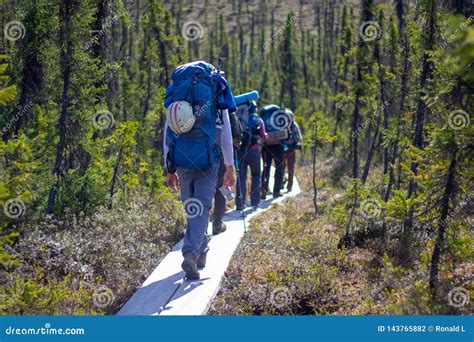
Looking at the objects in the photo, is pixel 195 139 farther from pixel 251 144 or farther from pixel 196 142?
pixel 251 144

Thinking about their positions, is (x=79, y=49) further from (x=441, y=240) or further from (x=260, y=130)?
(x=441, y=240)

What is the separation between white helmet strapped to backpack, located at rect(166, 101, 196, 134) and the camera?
229 inches

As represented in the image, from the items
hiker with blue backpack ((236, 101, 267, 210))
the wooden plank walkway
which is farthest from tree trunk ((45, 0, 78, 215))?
hiker with blue backpack ((236, 101, 267, 210))

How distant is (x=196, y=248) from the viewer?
6090 mm

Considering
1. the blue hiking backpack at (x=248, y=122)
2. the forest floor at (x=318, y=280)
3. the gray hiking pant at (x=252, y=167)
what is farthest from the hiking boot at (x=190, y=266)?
the blue hiking backpack at (x=248, y=122)

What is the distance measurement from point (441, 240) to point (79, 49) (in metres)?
6.46

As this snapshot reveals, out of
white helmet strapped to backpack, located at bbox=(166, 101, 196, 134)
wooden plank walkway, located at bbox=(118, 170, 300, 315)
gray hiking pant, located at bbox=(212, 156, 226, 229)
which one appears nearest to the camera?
wooden plank walkway, located at bbox=(118, 170, 300, 315)

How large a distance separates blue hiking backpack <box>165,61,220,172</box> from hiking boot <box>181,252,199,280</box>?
1029 millimetres

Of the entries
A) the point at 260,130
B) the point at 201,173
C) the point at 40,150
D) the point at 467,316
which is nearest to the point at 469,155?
the point at 467,316

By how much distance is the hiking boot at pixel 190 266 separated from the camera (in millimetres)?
6121

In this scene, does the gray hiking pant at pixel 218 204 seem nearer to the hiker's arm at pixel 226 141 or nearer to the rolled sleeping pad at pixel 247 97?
the hiker's arm at pixel 226 141

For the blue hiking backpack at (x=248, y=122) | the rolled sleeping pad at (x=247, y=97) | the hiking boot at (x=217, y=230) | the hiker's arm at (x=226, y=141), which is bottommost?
the hiking boot at (x=217, y=230)

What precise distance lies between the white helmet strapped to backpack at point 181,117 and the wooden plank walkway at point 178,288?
1.86 meters

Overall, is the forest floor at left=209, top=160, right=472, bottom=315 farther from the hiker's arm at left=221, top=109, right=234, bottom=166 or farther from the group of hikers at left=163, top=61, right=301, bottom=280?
the hiker's arm at left=221, top=109, right=234, bottom=166
